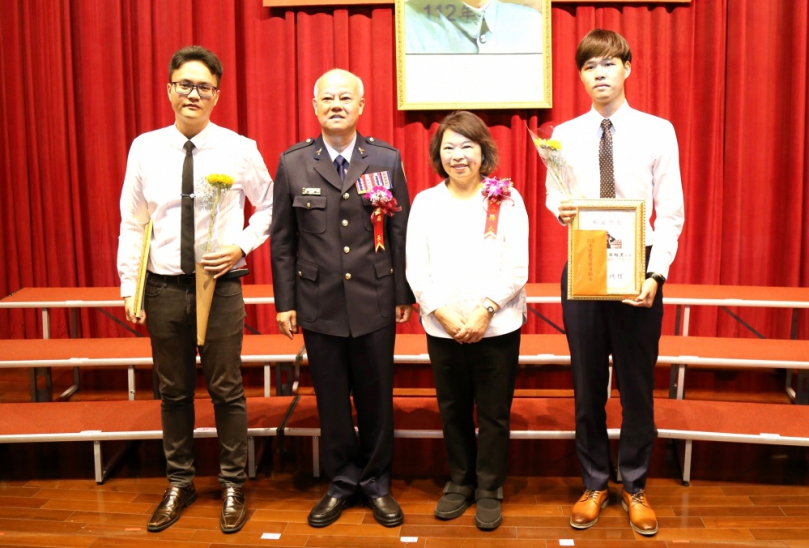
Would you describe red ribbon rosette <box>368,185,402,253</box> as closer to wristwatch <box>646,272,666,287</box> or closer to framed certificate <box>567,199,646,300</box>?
framed certificate <box>567,199,646,300</box>

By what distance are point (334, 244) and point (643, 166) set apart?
1.19 m

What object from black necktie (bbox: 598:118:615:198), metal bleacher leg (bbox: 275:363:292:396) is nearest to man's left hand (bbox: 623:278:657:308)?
black necktie (bbox: 598:118:615:198)

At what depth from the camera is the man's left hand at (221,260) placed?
105 inches

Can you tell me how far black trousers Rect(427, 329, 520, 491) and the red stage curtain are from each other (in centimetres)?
197

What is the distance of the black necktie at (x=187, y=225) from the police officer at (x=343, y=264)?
1.02 ft

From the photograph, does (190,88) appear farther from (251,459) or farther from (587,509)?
(587,509)

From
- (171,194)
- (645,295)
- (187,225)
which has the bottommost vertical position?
(645,295)

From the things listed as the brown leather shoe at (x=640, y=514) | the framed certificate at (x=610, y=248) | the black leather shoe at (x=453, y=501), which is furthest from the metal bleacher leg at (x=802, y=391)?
the black leather shoe at (x=453, y=501)

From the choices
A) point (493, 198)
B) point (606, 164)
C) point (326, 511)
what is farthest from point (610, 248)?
point (326, 511)

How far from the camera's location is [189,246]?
2.73 metres

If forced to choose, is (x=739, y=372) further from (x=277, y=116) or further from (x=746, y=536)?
(x=277, y=116)

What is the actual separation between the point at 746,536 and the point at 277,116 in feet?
11.7

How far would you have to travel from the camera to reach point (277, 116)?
4.68m

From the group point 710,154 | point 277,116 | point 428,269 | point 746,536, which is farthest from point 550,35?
point 746,536
